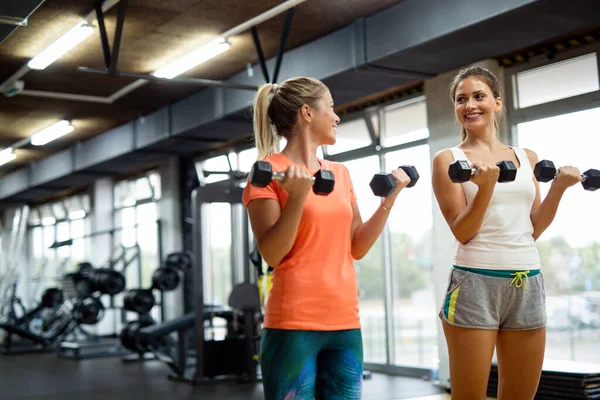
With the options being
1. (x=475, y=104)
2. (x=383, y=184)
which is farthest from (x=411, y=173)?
(x=475, y=104)

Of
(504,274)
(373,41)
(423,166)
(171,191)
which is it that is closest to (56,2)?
(373,41)

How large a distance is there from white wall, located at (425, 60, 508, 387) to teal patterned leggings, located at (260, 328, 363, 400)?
14.7 feet

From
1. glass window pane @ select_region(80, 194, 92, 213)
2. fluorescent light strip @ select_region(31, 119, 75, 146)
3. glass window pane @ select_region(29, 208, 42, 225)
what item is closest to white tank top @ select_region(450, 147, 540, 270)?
fluorescent light strip @ select_region(31, 119, 75, 146)

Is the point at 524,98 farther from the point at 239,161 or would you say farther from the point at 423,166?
the point at 239,161

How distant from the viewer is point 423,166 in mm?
6941

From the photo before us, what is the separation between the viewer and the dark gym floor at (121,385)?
6184 mm

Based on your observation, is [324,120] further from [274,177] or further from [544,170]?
[544,170]

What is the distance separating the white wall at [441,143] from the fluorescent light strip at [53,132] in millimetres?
5029

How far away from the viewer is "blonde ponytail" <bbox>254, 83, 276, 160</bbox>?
1814 millimetres

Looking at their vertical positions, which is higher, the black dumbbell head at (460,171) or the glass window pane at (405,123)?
the glass window pane at (405,123)

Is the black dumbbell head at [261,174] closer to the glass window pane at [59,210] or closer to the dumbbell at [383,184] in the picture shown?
the dumbbell at [383,184]

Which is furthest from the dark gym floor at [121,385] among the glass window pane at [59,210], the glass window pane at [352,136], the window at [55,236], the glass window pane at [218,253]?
the glass window pane at [59,210]

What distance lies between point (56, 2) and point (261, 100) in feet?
13.7

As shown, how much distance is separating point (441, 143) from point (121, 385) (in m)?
3.94
